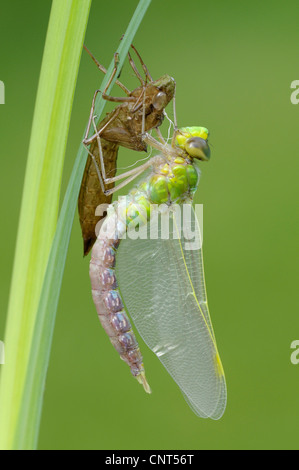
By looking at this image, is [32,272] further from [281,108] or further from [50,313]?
[281,108]

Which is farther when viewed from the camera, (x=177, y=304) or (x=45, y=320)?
(x=177, y=304)

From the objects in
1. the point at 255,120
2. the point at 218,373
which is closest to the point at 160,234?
the point at 218,373

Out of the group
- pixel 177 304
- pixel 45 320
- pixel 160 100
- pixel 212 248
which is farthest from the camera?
pixel 212 248

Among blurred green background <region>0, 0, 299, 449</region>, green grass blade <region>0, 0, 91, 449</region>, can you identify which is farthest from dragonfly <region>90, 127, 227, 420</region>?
blurred green background <region>0, 0, 299, 449</region>

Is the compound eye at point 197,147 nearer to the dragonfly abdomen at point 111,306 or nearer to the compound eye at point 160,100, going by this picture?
the compound eye at point 160,100

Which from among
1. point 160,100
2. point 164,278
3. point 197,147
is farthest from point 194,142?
point 164,278

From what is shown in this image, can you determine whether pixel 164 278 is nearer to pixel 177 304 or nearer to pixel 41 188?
pixel 177 304

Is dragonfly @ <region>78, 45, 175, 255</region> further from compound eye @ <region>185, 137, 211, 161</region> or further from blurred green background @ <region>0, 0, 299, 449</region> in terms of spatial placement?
blurred green background @ <region>0, 0, 299, 449</region>
